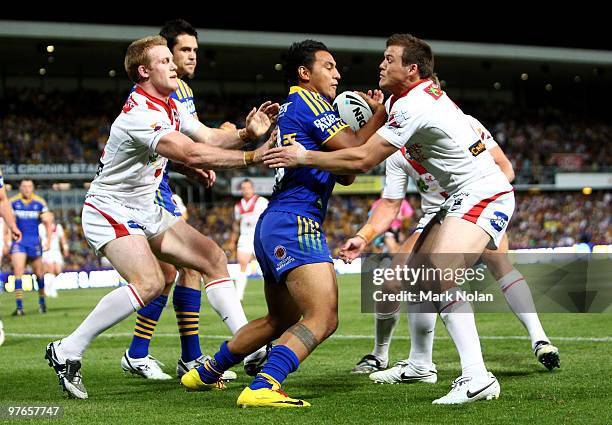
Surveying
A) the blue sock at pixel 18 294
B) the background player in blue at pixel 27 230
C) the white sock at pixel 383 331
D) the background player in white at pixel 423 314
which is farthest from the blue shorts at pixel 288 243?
the background player in blue at pixel 27 230

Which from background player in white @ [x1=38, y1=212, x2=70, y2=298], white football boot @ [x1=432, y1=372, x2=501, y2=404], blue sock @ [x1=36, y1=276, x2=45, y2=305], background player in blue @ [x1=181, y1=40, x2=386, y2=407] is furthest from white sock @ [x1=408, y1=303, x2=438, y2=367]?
background player in white @ [x1=38, y1=212, x2=70, y2=298]

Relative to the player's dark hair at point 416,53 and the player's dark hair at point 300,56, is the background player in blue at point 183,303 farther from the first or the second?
the player's dark hair at point 416,53

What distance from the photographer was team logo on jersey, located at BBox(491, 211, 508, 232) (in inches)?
248

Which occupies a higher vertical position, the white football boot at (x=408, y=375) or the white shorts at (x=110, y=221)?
the white shorts at (x=110, y=221)

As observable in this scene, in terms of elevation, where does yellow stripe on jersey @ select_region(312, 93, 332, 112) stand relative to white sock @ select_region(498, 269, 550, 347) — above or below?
above

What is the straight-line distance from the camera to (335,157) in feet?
19.5

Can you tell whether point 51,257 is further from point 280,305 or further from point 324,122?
point 324,122

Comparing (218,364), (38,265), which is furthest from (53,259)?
(218,364)

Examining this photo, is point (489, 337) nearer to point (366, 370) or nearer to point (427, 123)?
point (366, 370)

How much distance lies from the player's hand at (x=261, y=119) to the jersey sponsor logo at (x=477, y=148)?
1.39 metres

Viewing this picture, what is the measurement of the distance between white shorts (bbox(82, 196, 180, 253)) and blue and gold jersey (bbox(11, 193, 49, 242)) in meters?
11.3

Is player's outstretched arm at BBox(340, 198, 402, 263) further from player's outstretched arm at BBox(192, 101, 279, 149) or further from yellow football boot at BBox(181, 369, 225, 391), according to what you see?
yellow football boot at BBox(181, 369, 225, 391)

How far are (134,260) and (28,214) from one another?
39.2ft

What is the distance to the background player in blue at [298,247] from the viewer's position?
5.93 metres
